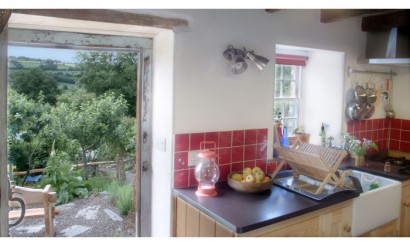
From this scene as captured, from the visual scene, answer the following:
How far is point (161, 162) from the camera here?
203 cm

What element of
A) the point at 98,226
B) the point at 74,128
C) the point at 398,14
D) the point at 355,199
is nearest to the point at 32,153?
the point at 74,128

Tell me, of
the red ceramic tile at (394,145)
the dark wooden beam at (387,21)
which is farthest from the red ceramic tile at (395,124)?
the dark wooden beam at (387,21)

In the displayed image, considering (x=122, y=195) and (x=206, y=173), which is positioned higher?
(x=206, y=173)

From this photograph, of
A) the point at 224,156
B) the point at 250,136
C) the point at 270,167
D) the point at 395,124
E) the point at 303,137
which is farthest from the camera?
the point at 395,124

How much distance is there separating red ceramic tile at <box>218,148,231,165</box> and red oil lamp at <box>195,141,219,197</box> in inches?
5.6

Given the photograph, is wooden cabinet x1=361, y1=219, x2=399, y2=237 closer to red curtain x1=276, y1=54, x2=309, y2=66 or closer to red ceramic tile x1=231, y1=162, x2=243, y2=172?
red ceramic tile x1=231, y1=162, x2=243, y2=172

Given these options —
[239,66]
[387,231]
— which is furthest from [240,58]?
[387,231]

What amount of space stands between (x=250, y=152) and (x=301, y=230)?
2.05 ft

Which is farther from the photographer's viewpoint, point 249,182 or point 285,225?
point 249,182

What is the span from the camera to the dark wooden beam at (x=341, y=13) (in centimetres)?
218

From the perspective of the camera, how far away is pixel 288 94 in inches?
113

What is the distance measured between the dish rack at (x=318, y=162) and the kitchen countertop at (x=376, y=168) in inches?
21.3

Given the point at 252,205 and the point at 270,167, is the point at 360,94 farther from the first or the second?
the point at 252,205
